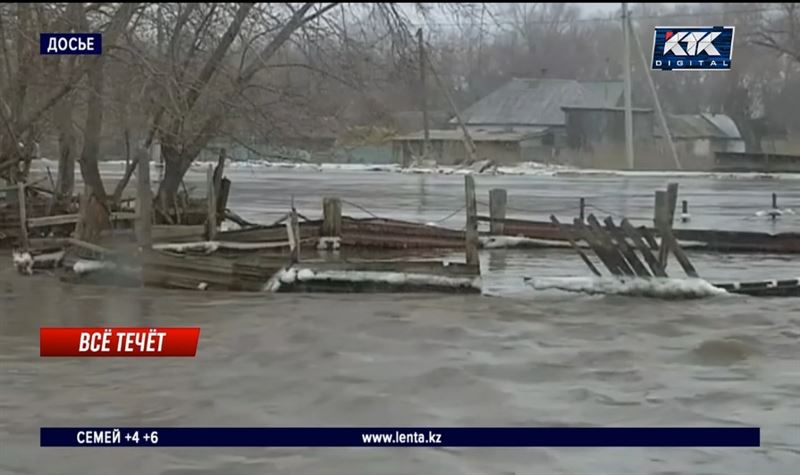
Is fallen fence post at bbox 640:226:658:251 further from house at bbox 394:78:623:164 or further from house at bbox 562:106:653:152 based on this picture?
house at bbox 562:106:653:152

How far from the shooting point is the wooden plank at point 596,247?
9.03 meters

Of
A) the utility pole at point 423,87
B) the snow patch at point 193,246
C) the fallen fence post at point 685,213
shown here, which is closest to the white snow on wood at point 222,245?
the snow patch at point 193,246

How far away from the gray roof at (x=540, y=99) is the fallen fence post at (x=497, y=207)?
22.6 feet

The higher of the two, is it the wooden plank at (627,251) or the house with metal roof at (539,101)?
the house with metal roof at (539,101)

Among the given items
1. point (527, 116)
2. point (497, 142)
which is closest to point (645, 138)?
point (527, 116)

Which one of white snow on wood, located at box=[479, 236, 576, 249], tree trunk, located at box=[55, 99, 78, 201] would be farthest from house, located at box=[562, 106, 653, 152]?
white snow on wood, located at box=[479, 236, 576, 249]

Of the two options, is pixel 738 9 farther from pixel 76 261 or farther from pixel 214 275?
pixel 76 261

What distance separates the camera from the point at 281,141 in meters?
11.9

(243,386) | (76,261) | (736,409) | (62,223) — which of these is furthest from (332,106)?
(736,409)

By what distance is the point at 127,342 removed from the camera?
3.12 m

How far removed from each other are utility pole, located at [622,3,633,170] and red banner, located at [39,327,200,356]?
1473mm

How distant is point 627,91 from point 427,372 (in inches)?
71.4

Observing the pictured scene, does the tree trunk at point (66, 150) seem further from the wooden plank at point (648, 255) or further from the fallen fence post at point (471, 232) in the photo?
the wooden plank at point (648, 255)

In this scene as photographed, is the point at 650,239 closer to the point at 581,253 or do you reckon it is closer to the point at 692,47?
the point at 581,253
